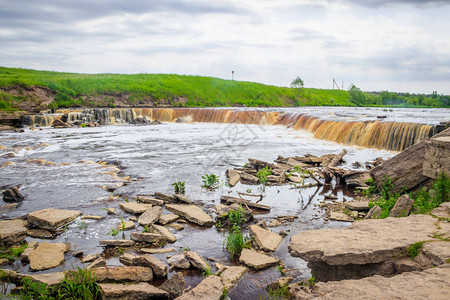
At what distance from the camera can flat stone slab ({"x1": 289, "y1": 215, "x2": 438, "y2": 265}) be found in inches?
161

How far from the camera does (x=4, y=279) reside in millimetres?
4934

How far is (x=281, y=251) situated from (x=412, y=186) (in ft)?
12.2

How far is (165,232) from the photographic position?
22.3 ft

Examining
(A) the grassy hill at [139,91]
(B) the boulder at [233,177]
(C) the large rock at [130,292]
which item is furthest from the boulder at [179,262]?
(A) the grassy hill at [139,91]

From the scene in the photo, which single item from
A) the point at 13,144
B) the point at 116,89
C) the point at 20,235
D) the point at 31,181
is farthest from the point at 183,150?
the point at 116,89

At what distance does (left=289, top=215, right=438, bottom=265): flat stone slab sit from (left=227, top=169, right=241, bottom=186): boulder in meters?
6.06

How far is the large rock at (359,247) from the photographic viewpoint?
4.06 metres

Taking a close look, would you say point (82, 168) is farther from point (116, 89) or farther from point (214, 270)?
point (116, 89)

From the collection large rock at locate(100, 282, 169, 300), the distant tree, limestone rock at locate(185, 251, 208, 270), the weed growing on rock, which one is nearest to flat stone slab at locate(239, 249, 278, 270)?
limestone rock at locate(185, 251, 208, 270)

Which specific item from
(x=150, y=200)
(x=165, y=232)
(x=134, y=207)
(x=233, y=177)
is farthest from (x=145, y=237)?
(x=233, y=177)

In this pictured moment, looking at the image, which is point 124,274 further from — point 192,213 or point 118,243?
point 192,213

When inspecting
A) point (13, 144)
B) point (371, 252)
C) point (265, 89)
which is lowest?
point (13, 144)

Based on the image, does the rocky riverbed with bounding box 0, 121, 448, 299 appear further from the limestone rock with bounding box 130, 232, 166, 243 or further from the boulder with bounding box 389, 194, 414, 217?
the boulder with bounding box 389, 194, 414, 217

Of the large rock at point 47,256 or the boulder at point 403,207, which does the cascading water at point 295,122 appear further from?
the large rock at point 47,256
